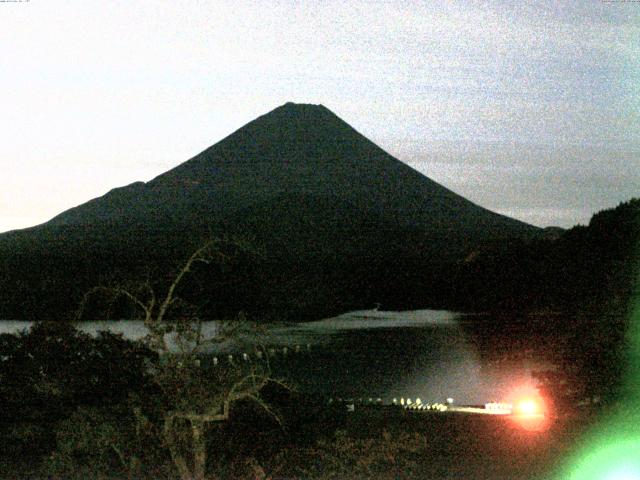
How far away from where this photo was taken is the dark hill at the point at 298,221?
55.7 m

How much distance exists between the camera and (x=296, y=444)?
976 cm

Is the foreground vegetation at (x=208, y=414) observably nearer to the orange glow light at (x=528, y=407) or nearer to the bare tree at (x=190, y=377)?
the bare tree at (x=190, y=377)

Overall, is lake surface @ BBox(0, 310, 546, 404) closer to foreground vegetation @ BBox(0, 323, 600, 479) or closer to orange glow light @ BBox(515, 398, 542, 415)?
orange glow light @ BBox(515, 398, 542, 415)

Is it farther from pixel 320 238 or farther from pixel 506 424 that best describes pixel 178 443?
pixel 320 238

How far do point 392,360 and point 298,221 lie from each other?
49197 mm

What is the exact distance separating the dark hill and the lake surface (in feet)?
9.81

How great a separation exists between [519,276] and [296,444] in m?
11.7

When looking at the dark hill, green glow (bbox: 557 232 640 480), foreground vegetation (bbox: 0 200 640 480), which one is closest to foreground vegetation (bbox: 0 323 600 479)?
foreground vegetation (bbox: 0 200 640 480)

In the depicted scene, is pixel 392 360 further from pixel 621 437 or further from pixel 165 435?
pixel 165 435

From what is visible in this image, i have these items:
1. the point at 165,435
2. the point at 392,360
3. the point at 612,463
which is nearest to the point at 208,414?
the point at 165,435

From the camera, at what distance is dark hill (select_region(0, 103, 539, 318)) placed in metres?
55.7

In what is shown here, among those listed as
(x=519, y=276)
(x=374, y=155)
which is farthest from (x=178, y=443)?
(x=374, y=155)

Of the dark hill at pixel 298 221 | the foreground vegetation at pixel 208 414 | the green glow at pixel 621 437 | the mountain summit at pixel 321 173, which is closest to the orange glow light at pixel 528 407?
the foreground vegetation at pixel 208 414

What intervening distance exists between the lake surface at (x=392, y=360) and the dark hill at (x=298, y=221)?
9.81 ft
